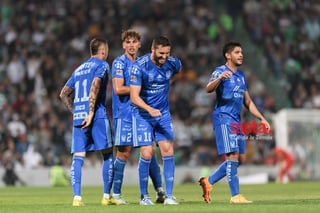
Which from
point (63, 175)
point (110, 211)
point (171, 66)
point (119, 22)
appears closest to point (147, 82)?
point (171, 66)

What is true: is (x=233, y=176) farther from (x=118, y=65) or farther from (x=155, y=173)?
(x=118, y=65)

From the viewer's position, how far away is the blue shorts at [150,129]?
39.8 feet

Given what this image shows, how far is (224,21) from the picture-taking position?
102 feet

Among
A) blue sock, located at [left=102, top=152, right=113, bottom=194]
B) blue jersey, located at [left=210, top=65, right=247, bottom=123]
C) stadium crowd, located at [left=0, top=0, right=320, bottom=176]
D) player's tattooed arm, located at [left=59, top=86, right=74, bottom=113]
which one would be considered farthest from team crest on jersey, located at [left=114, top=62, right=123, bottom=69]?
stadium crowd, located at [left=0, top=0, right=320, bottom=176]

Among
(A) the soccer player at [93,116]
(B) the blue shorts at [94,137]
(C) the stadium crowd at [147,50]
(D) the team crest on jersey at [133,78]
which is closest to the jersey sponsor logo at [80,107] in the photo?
(A) the soccer player at [93,116]

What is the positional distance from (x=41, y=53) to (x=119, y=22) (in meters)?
3.33

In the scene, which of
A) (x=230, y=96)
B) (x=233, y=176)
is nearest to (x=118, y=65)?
(x=230, y=96)

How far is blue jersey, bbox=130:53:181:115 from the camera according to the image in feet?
40.3

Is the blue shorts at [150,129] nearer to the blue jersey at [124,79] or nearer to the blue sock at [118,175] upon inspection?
the blue jersey at [124,79]

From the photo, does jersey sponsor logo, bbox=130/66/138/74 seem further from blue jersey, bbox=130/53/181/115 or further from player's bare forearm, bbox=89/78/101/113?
player's bare forearm, bbox=89/78/101/113

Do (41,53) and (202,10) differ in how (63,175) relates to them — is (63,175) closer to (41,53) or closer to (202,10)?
(41,53)

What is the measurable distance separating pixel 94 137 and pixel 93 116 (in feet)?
0.98

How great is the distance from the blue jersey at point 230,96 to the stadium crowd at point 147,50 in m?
11.9

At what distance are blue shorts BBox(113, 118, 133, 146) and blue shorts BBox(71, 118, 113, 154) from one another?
393mm
